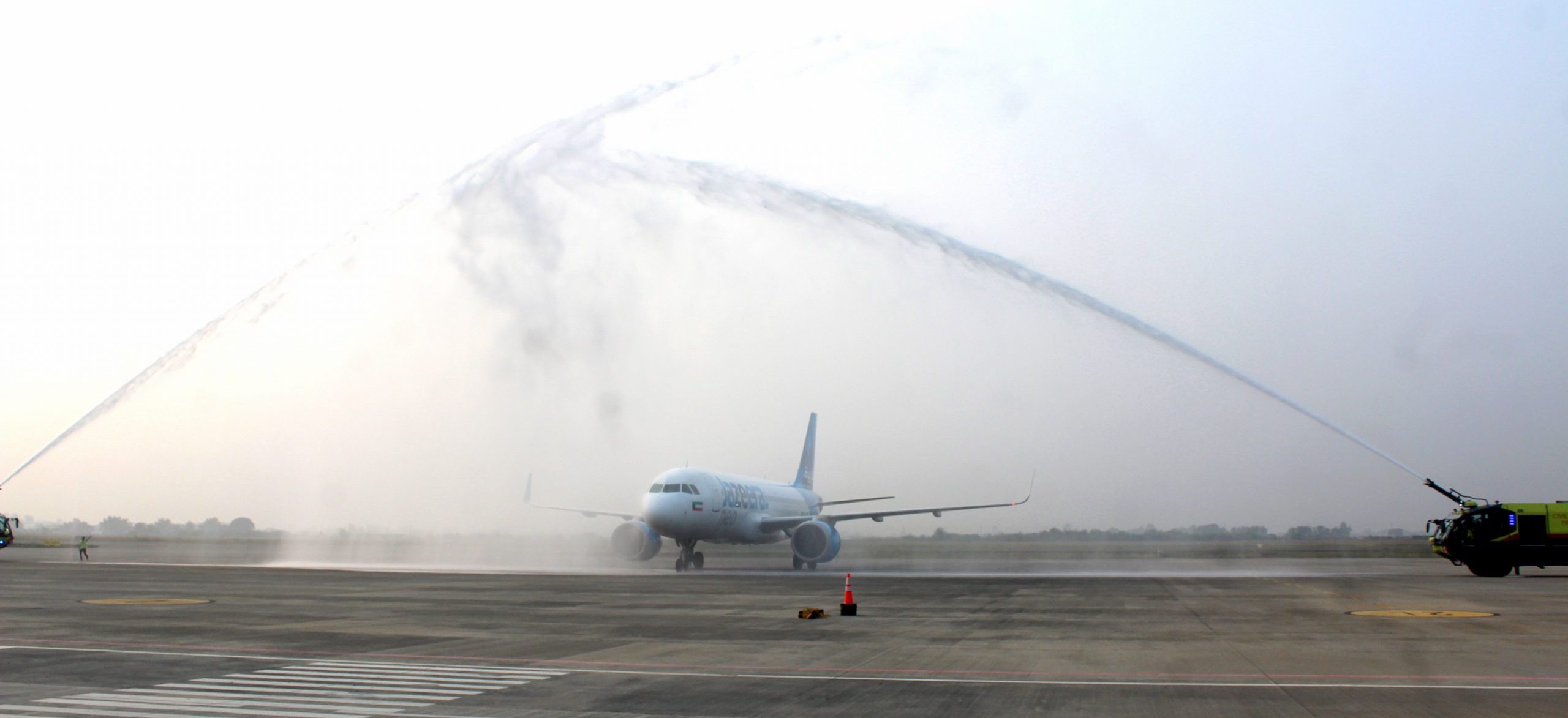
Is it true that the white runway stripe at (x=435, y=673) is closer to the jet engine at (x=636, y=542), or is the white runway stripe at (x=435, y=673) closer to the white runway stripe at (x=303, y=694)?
the white runway stripe at (x=303, y=694)

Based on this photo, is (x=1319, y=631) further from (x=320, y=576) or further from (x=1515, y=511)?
(x=320, y=576)

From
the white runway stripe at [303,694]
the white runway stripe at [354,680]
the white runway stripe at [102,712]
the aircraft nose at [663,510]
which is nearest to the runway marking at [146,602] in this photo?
the white runway stripe at [303,694]

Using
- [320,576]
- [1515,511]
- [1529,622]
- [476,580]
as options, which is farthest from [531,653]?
[1515,511]

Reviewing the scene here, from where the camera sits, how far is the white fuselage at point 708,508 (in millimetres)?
45000

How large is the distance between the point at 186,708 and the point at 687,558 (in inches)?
1421

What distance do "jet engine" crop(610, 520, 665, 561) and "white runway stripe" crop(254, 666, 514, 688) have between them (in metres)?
37.5

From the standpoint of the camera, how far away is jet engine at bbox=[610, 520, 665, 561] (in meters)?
51.5

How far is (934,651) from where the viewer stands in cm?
1614

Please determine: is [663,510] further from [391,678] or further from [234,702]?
[234,702]

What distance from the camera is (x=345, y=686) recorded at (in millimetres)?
12703

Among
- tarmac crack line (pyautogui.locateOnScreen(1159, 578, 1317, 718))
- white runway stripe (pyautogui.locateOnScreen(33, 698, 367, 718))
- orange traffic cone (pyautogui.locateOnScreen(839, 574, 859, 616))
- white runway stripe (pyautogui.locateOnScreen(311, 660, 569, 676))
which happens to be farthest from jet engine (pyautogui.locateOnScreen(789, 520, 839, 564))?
white runway stripe (pyautogui.locateOnScreen(33, 698, 367, 718))

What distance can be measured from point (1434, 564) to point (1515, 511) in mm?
16346

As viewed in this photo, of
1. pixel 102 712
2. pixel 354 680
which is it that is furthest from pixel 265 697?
pixel 102 712

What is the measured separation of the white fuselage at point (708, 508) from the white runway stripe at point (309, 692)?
3220 centimetres
